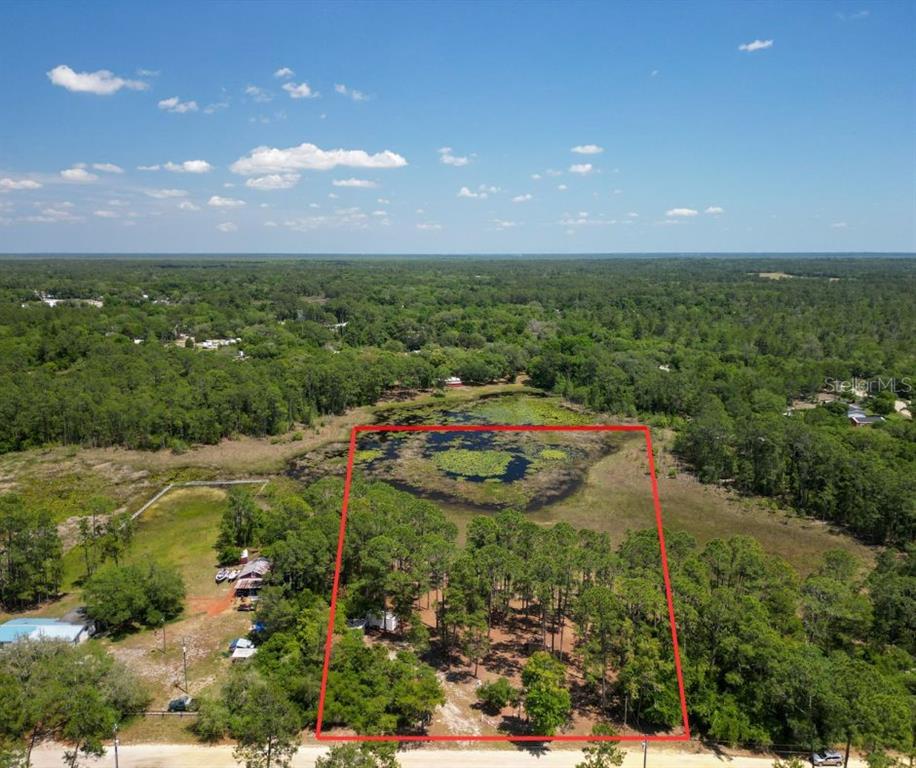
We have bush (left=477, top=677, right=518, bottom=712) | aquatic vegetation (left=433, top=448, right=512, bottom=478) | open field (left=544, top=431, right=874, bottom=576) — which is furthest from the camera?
aquatic vegetation (left=433, top=448, right=512, bottom=478)

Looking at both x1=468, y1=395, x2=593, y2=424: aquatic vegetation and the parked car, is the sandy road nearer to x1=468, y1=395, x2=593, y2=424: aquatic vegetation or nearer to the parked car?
the parked car

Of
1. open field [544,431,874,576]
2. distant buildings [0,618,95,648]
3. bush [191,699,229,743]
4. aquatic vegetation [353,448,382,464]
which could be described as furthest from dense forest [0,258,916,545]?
bush [191,699,229,743]

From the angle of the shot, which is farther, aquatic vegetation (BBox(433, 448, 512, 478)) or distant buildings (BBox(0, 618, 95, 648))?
aquatic vegetation (BBox(433, 448, 512, 478))

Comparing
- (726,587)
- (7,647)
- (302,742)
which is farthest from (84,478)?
(726,587)

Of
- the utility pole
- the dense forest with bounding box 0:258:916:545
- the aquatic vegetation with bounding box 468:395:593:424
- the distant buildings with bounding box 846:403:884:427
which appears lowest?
the utility pole

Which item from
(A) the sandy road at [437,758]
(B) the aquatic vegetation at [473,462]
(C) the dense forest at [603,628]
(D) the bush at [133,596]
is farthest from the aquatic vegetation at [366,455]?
(A) the sandy road at [437,758]

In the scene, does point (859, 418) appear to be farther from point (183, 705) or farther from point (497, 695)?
point (183, 705)

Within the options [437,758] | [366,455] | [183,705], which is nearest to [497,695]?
[437,758]
